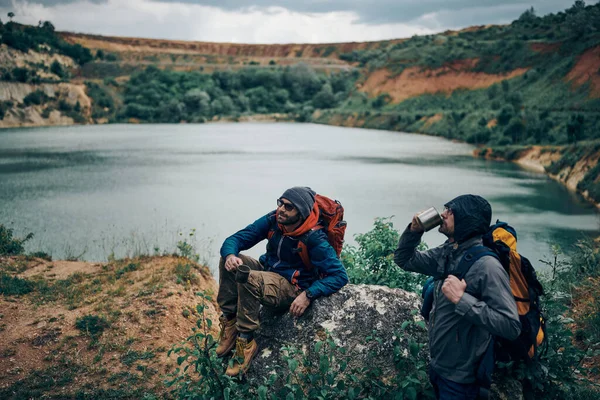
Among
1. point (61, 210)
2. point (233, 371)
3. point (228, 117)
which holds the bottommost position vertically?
point (228, 117)

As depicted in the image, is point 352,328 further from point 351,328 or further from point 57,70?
point 57,70

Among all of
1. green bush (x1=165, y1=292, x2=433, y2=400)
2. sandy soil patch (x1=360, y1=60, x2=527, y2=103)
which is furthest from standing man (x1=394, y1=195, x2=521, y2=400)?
sandy soil patch (x1=360, y1=60, x2=527, y2=103)

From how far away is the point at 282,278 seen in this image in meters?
3.87

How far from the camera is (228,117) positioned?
67.8 meters

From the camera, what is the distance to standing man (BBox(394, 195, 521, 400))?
2.67m

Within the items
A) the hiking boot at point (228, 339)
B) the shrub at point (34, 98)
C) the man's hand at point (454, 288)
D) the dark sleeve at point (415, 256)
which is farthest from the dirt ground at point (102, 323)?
the shrub at point (34, 98)

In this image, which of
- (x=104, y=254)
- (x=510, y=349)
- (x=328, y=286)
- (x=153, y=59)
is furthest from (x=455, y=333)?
(x=153, y=59)

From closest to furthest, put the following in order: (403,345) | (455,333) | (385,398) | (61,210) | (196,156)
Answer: (455,333) → (385,398) → (403,345) → (61,210) → (196,156)

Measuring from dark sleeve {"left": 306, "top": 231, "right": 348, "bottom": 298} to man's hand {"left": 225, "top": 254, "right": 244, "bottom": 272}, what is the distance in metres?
0.50

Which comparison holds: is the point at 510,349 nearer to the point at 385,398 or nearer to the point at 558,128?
the point at 385,398

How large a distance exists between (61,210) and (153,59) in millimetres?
77915

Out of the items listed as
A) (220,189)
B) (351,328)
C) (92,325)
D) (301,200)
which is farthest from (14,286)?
(220,189)

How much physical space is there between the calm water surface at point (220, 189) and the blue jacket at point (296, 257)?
5.44m

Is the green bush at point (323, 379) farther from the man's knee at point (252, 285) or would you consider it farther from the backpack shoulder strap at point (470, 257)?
the backpack shoulder strap at point (470, 257)
